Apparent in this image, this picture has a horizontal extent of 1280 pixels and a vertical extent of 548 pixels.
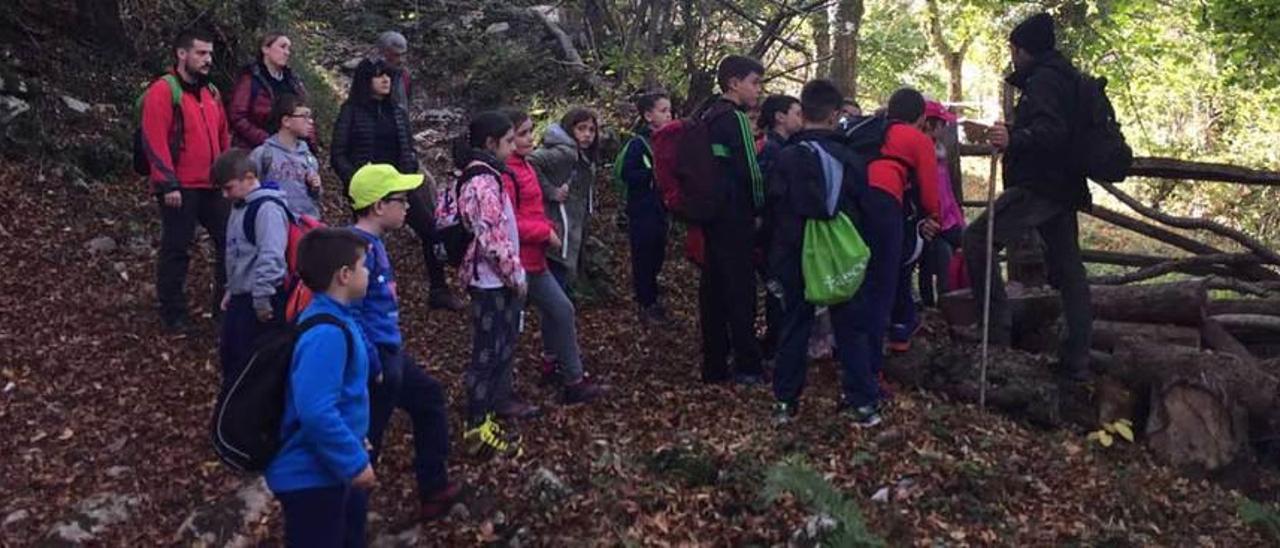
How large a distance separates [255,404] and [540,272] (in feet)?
9.13

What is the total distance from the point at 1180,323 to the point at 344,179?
5948 millimetres

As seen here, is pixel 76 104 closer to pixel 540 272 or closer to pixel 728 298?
pixel 540 272

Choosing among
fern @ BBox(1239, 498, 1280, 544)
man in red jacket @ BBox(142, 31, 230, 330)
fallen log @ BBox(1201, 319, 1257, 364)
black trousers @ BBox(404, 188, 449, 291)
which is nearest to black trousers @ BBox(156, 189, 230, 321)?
man in red jacket @ BBox(142, 31, 230, 330)

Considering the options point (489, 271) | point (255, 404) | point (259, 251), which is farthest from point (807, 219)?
point (255, 404)

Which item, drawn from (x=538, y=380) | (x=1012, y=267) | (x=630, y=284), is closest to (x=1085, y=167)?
(x=1012, y=267)

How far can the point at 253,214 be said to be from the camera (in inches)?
216

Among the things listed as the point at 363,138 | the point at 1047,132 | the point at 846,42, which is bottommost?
the point at 1047,132

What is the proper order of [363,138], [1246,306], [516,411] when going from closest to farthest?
[516,411] → [363,138] → [1246,306]

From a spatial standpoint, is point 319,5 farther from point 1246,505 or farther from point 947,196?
point 1246,505

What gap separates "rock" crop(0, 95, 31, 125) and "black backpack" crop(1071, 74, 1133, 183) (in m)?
8.92

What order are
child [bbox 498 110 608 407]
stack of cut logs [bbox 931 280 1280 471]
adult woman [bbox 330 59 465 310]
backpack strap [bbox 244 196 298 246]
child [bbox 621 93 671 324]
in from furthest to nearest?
child [bbox 621 93 671 324], adult woman [bbox 330 59 465 310], stack of cut logs [bbox 931 280 1280 471], child [bbox 498 110 608 407], backpack strap [bbox 244 196 298 246]

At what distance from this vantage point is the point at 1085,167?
641 centimetres

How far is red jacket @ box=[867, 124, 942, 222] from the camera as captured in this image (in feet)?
19.7

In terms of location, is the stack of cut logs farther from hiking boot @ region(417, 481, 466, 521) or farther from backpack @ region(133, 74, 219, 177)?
backpack @ region(133, 74, 219, 177)
